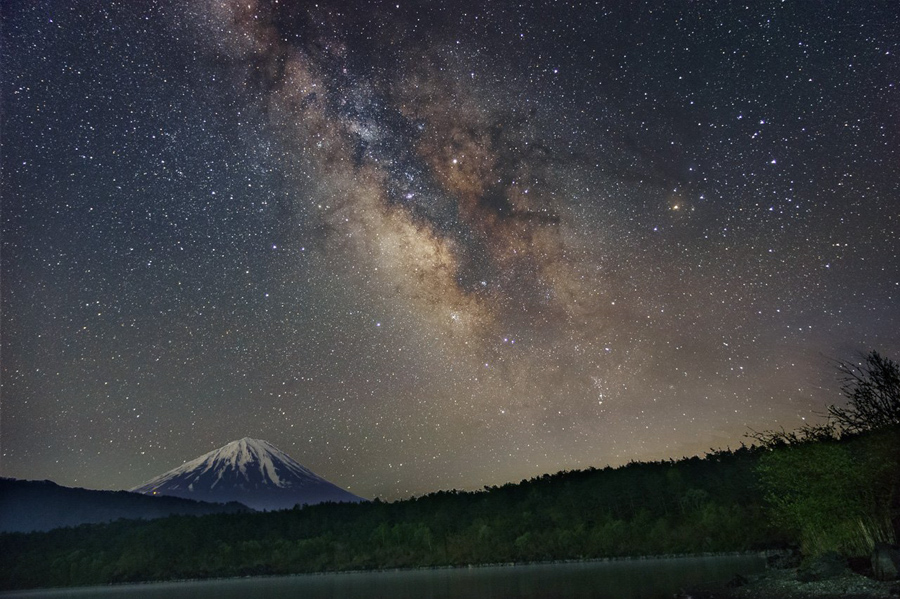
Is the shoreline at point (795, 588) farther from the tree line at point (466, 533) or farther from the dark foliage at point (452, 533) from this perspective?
the dark foliage at point (452, 533)

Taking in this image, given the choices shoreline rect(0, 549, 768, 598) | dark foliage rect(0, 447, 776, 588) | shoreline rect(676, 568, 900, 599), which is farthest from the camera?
dark foliage rect(0, 447, 776, 588)

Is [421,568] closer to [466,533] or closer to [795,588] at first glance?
[466,533]

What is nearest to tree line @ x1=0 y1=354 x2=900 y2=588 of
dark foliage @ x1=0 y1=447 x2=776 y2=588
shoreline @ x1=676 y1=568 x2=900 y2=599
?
dark foliage @ x1=0 y1=447 x2=776 y2=588

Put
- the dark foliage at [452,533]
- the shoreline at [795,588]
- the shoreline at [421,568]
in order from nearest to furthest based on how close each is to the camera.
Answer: the shoreline at [795,588] → the shoreline at [421,568] → the dark foliage at [452,533]

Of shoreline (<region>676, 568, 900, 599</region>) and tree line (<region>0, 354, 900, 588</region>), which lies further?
tree line (<region>0, 354, 900, 588</region>)

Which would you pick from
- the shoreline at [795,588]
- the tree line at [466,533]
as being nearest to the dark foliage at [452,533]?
the tree line at [466,533]

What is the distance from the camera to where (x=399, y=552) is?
17262cm

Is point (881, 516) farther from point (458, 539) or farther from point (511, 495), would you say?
point (511, 495)

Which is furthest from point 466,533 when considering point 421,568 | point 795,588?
point 795,588

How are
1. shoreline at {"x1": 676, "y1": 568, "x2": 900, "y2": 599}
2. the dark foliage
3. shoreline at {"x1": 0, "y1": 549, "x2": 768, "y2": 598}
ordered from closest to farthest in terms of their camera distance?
shoreline at {"x1": 676, "y1": 568, "x2": 900, "y2": 599} → shoreline at {"x1": 0, "y1": 549, "x2": 768, "y2": 598} → the dark foliage

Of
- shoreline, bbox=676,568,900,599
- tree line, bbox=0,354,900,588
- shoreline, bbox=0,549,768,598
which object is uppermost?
tree line, bbox=0,354,900,588

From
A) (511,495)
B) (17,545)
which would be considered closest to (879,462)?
(511,495)

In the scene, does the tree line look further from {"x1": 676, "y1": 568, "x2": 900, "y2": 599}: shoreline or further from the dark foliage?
{"x1": 676, "y1": 568, "x2": 900, "y2": 599}: shoreline

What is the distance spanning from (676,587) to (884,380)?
77.6ft
